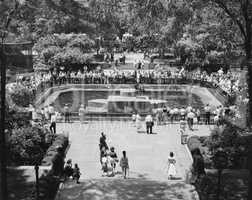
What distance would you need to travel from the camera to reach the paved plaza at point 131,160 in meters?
16.5

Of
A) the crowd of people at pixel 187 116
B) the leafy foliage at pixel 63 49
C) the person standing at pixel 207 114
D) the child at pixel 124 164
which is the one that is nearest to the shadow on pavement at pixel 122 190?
the child at pixel 124 164

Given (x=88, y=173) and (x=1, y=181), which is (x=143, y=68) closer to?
(x=88, y=173)

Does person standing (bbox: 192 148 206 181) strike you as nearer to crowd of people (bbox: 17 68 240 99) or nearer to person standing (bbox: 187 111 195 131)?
person standing (bbox: 187 111 195 131)

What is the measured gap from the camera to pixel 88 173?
1938 centimetres

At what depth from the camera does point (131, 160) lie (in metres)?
21.0

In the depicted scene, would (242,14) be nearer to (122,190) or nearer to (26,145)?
(122,190)

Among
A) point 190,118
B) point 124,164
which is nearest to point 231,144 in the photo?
point 124,164

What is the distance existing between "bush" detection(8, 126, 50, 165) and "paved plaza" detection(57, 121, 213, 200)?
1.41m

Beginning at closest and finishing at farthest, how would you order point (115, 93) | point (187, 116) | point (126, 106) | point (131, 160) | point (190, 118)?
point (131, 160)
point (190, 118)
point (187, 116)
point (126, 106)
point (115, 93)

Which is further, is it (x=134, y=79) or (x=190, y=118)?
(x=134, y=79)

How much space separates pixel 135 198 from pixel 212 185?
7.97 feet

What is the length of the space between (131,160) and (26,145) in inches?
170

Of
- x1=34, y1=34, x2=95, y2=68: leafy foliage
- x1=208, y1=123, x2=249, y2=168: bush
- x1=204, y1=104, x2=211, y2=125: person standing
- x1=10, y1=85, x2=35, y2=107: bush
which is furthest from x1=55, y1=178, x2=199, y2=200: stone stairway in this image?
x1=34, y1=34, x2=95, y2=68: leafy foliage

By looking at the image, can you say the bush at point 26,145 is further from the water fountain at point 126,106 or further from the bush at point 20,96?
the water fountain at point 126,106
